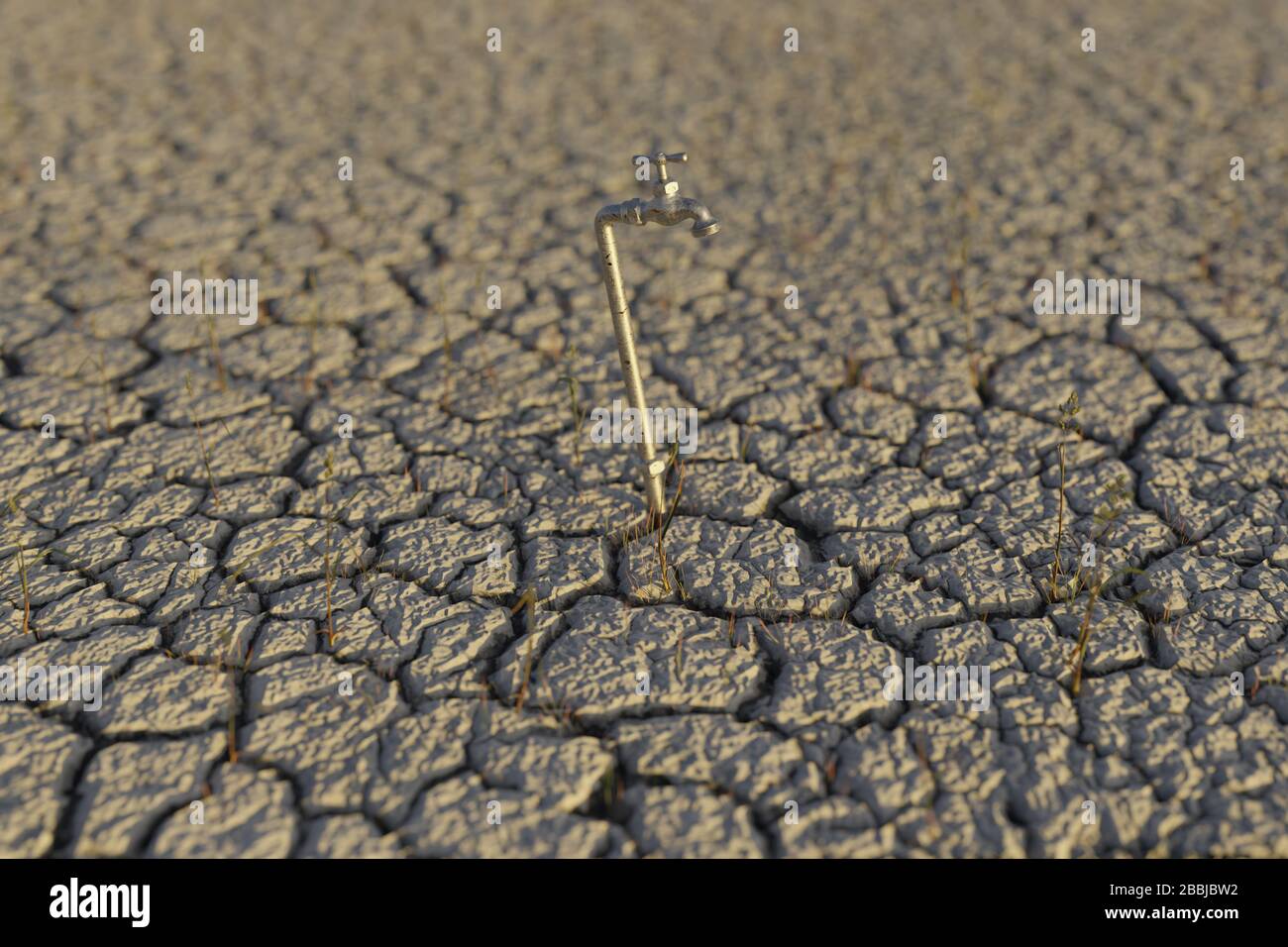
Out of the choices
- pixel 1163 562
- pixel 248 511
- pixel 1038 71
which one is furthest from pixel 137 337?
pixel 1038 71

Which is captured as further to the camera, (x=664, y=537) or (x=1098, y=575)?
(x=664, y=537)

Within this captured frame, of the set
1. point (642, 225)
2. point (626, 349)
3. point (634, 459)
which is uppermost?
point (642, 225)

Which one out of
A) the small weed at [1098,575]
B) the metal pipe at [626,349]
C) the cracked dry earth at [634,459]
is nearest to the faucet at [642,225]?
the metal pipe at [626,349]

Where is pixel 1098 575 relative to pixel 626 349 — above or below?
below

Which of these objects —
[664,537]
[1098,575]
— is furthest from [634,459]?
[1098,575]

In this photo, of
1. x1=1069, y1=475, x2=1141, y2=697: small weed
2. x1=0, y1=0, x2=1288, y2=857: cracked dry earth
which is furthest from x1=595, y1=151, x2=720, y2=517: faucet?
x1=1069, y1=475, x2=1141, y2=697: small weed

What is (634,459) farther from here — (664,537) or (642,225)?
(642,225)
